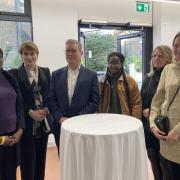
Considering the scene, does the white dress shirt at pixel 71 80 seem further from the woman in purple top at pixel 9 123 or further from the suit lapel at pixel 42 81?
the woman in purple top at pixel 9 123

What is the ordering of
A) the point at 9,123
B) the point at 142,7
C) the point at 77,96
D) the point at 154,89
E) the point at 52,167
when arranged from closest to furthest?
the point at 9,123 → the point at 77,96 → the point at 154,89 → the point at 52,167 → the point at 142,7

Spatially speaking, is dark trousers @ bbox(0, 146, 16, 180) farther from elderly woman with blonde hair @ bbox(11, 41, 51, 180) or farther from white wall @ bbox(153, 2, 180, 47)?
white wall @ bbox(153, 2, 180, 47)

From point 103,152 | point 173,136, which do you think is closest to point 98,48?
point 173,136

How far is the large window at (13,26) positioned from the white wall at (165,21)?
2473 mm

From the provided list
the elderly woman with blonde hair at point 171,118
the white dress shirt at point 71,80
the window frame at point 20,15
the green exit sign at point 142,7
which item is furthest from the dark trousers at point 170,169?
the green exit sign at point 142,7

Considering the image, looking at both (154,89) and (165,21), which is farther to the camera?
(165,21)

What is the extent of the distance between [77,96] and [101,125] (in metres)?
0.59

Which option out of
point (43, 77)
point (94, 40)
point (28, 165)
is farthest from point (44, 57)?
point (28, 165)

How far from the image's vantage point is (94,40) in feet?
16.2

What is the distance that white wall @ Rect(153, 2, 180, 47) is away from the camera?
4992 mm

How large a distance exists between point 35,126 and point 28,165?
1.16ft

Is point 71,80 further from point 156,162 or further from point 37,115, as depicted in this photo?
point 156,162

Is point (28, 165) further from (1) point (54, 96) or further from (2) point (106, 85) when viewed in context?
(2) point (106, 85)

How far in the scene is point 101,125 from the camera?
1655 mm
